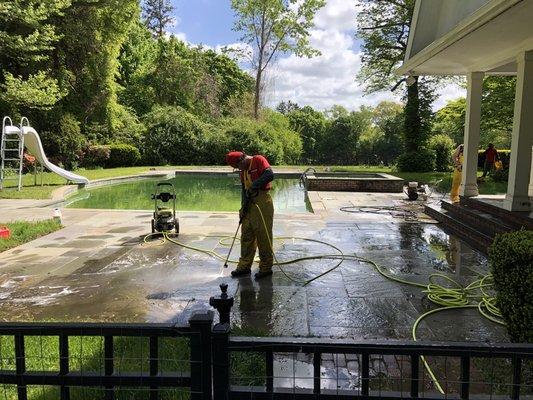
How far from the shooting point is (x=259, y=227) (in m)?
5.45

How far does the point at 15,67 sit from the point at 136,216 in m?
15.1

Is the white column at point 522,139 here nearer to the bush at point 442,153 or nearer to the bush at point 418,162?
the bush at point 418,162

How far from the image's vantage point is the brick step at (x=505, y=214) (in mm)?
6586

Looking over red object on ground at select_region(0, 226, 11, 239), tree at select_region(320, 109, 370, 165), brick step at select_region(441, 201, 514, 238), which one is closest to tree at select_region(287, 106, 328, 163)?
tree at select_region(320, 109, 370, 165)

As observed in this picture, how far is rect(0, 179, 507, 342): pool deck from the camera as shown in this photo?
4.18 metres

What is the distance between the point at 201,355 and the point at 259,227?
3.62m

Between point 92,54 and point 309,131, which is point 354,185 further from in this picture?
point 309,131

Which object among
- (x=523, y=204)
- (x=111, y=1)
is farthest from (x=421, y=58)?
(x=111, y=1)

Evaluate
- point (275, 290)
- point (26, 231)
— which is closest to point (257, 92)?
point (26, 231)

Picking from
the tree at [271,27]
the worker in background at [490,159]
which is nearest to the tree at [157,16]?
the tree at [271,27]

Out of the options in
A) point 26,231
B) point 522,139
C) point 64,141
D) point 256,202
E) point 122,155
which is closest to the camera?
point 256,202

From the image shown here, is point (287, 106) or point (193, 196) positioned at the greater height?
point (287, 106)

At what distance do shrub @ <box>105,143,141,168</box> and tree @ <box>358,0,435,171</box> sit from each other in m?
13.8

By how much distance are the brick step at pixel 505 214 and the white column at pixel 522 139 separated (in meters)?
0.18
